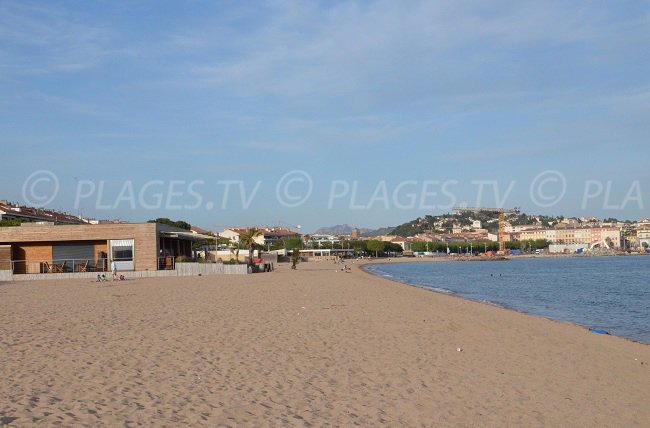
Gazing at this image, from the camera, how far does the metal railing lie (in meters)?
41.8

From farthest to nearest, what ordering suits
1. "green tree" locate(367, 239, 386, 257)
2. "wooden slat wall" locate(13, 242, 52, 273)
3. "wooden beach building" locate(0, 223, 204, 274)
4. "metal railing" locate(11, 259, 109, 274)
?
"green tree" locate(367, 239, 386, 257), "wooden slat wall" locate(13, 242, 52, 273), "wooden beach building" locate(0, 223, 204, 274), "metal railing" locate(11, 259, 109, 274)

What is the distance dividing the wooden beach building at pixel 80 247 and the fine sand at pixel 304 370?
23867mm

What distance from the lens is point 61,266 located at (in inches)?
1646

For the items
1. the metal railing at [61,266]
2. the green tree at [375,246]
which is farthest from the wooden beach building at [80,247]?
the green tree at [375,246]

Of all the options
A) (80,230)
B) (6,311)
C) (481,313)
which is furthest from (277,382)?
(80,230)

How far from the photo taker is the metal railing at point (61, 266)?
41.8 meters

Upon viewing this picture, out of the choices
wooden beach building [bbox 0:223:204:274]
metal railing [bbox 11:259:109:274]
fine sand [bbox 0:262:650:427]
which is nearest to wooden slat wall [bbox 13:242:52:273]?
wooden beach building [bbox 0:223:204:274]

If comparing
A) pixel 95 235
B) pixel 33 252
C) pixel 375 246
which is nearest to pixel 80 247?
pixel 95 235

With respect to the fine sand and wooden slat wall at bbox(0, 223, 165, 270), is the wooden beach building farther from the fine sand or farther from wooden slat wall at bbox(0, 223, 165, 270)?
the fine sand

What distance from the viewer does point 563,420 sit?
841cm

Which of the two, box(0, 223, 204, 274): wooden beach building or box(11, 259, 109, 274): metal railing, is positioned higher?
box(0, 223, 204, 274): wooden beach building

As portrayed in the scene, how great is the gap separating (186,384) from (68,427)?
2434 mm

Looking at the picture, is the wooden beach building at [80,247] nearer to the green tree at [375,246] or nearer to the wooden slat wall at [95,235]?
the wooden slat wall at [95,235]

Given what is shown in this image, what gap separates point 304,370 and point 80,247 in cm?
3616
